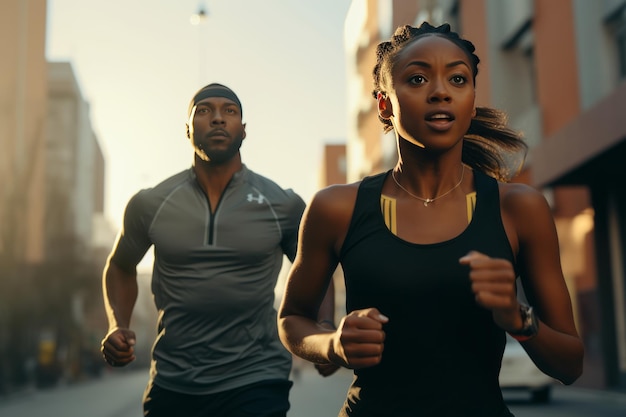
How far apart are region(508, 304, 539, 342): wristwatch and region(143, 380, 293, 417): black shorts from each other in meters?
2.25

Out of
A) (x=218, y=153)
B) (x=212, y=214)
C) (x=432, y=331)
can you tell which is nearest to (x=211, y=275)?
(x=212, y=214)

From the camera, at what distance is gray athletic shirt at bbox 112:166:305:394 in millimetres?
4715

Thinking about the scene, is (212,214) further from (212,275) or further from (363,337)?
(363,337)

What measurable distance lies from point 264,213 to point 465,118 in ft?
7.82

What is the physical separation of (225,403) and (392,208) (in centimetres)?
201

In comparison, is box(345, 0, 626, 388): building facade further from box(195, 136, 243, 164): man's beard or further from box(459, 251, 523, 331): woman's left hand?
box(459, 251, 523, 331): woman's left hand

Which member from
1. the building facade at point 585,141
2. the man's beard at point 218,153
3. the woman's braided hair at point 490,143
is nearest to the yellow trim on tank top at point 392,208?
the woman's braided hair at point 490,143

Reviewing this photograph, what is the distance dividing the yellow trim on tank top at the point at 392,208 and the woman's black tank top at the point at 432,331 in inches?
2.2

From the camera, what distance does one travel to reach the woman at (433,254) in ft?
8.85

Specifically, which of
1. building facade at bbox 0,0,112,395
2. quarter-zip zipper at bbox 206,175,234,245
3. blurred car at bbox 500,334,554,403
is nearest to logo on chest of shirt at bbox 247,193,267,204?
quarter-zip zipper at bbox 206,175,234,245

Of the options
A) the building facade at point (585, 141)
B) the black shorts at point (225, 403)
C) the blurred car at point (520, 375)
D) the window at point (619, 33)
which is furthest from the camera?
the window at point (619, 33)

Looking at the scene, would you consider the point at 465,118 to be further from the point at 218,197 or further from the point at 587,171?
the point at 587,171

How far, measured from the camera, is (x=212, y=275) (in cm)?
482

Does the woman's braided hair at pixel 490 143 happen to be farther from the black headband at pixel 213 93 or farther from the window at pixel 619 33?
the window at pixel 619 33
